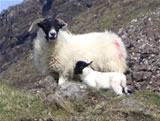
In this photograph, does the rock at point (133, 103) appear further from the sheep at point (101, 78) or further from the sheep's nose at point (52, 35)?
the sheep's nose at point (52, 35)

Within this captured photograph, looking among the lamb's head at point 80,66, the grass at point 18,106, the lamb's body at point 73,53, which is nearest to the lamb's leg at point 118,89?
the lamb's body at point 73,53

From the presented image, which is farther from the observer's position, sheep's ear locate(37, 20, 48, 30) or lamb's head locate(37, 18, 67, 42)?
sheep's ear locate(37, 20, 48, 30)

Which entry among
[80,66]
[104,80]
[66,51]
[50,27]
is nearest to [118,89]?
[104,80]

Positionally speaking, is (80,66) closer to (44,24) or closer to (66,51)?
(66,51)

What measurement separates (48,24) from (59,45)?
2.59 feet

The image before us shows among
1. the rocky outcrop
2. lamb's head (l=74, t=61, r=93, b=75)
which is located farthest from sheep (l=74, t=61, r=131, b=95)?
the rocky outcrop

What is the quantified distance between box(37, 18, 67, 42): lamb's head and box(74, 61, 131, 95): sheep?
1201mm

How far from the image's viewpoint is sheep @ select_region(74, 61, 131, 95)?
14.2m

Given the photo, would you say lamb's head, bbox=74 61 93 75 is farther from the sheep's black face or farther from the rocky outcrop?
the rocky outcrop

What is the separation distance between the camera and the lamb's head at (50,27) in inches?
561

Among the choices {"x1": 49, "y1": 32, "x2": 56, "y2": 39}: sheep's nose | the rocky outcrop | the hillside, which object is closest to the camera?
the hillside

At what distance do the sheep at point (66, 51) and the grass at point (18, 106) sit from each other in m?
2.12

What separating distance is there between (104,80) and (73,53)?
1.35 m

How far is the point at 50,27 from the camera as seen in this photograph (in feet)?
47.1
